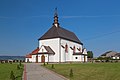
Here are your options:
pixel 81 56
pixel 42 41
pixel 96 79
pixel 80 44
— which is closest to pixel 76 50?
pixel 81 56

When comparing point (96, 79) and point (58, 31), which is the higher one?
point (58, 31)

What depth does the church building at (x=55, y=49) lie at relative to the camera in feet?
191

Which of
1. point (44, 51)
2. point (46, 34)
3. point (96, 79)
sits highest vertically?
point (46, 34)

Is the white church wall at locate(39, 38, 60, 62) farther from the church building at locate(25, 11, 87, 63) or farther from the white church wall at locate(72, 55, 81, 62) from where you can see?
the white church wall at locate(72, 55, 81, 62)

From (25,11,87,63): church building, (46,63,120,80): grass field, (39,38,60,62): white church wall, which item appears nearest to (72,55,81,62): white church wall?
(25,11,87,63): church building

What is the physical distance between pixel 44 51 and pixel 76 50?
15.1 metres

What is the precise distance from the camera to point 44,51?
189ft

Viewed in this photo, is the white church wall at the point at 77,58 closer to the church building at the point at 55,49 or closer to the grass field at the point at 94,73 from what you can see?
the church building at the point at 55,49

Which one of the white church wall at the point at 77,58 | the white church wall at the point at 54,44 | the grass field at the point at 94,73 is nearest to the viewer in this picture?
the grass field at the point at 94,73

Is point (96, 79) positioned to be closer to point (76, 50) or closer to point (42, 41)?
point (42, 41)

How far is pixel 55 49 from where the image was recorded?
59.3 metres

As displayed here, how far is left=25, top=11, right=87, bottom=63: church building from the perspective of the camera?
2292 inches

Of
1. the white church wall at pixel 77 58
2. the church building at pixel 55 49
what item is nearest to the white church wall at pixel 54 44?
the church building at pixel 55 49

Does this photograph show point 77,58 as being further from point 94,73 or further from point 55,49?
point 94,73
